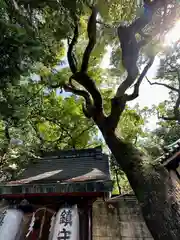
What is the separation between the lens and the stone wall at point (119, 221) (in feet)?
15.4

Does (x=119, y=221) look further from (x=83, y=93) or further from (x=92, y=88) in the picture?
(x=83, y=93)

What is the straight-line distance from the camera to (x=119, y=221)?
5000 mm

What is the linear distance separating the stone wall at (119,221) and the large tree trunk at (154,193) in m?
1.31

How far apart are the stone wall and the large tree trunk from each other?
1.31 meters

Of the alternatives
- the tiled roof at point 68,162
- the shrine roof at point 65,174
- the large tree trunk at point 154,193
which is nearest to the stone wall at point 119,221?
the shrine roof at point 65,174

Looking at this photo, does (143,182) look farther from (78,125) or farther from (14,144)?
(78,125)

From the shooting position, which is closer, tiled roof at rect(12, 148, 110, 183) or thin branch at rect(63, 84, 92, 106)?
tiled roof at rect(12, 148, 110, 183)

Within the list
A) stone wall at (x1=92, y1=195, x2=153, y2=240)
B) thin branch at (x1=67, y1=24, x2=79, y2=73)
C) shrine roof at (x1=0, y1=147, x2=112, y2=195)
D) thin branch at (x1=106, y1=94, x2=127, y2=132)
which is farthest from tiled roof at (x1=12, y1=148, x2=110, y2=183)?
thin branch at (x1=67, y1=24, x2=79, y2=73)

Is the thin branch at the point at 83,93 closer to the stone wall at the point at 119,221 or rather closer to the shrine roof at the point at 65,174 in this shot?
the shrine roof at the point at 65,174

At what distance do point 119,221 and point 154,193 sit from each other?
5.67 ft

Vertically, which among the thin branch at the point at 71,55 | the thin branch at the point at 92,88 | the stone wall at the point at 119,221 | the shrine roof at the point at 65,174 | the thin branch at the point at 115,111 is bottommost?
the stone wall at the point at 119,221

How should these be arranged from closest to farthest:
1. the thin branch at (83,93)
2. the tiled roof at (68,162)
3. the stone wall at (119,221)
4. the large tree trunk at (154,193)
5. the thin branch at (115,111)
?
the large tree trunk at (154,193) → the stone wall at (119,221) → the thin branch at (115,111) → the tiled roof at (68,162) → the thin branch at (83,93)

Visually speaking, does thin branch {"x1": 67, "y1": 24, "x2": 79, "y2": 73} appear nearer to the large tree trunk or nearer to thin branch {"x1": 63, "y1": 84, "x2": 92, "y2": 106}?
thin branch {"x1": 63, "y1": 84, "x2": 92, "y2": 106}

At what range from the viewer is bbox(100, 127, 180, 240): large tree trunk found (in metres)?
3.30
